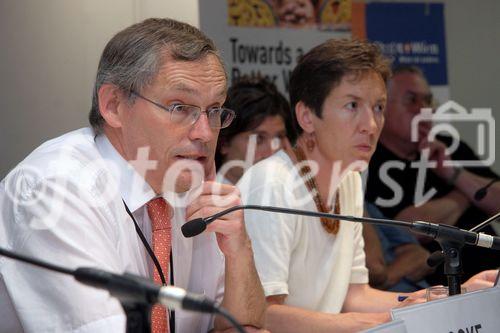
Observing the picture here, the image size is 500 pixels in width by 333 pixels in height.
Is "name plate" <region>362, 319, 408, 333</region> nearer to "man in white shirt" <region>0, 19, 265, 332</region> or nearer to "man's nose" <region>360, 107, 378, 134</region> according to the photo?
"man in white shirt" <region>0, 19, 265, 332</region>

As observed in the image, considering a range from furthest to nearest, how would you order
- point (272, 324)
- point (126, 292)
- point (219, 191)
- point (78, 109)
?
point (78, 109), point (272, 324), point (219, 191), point (126, 292)

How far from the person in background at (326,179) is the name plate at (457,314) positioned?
0.76 meters

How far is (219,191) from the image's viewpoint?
74.8 inches

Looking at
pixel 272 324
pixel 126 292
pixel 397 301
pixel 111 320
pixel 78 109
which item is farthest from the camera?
pixel 78 109

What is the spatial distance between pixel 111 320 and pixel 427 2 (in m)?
2.73

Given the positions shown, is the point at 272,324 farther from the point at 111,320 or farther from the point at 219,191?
the point at 111,320

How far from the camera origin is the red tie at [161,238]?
1.87 meters

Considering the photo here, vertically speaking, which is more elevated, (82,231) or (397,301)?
(82,231)

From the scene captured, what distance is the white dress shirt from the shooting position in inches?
63.8

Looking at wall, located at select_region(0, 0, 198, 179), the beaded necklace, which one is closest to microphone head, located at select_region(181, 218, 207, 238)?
the beaded necklace

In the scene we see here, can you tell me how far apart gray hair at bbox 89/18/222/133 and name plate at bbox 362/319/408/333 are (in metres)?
0.80

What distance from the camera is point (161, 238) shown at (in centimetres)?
192

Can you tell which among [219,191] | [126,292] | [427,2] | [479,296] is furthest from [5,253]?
[427,2]

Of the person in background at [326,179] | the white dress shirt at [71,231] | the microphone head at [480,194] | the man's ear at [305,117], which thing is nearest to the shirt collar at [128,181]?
the white dress shirt at [71,231]
